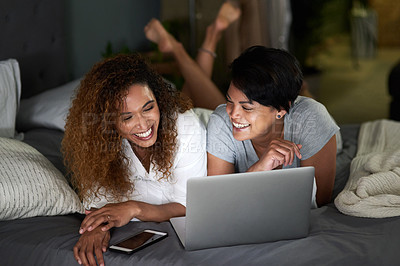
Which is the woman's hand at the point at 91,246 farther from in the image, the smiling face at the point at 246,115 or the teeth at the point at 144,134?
the smiling face at the point at 246,115

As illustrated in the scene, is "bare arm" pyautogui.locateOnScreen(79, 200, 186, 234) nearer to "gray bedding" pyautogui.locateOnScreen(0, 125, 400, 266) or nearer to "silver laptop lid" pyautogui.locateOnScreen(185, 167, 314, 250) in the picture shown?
"gray bedding" pyautogui.locateOnScreen(0, 125, 400, 266)

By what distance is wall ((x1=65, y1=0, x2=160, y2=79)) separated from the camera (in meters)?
2.76

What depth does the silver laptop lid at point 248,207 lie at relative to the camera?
1.23 metres

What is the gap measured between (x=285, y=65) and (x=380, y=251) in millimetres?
657

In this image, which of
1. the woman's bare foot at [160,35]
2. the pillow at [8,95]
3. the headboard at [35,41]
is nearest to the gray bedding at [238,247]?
the pillow at [8,95]

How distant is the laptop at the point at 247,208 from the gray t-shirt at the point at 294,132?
43cm

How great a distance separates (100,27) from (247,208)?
2055mm

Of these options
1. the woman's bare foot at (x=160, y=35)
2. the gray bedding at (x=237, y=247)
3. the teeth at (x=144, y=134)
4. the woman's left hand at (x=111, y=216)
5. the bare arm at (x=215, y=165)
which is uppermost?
the woman's bare foot at (x=160, y=35)

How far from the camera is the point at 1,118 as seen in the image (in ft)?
6.34

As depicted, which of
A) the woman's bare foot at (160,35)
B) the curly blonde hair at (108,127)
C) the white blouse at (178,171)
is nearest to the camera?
the curly blonde hair at (108,127)

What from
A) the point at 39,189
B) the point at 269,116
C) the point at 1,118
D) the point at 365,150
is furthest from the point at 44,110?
the point at 365,150

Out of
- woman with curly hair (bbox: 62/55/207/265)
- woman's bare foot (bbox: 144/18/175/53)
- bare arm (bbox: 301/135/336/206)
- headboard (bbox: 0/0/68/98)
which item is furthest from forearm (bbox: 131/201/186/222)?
woman's bare foot (bbox: 144/18/175/53)

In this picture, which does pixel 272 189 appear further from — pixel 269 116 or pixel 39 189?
pixel 39 189

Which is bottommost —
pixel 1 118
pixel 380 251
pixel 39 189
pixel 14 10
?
pixel 380 251
